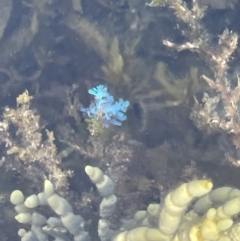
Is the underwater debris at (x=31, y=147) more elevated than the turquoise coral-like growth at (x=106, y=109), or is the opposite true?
the turquoise coral-like growth at (x=106, y=109)

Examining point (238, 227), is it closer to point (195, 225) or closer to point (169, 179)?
point (195, 225)

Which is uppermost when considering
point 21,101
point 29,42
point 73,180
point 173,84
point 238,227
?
point 238,227

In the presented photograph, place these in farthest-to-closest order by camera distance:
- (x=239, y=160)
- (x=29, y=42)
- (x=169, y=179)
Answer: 1. (x=29, y=42)
2. (x=169, y=179)
3. (x=239, y=160)

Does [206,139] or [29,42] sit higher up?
[206,139]

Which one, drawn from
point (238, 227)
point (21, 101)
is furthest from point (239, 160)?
point (21, 101)

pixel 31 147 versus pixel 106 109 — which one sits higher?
pixel 106 109

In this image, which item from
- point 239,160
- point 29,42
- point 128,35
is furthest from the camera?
point 29,42

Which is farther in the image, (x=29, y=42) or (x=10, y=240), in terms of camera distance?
(x=29, y=42)

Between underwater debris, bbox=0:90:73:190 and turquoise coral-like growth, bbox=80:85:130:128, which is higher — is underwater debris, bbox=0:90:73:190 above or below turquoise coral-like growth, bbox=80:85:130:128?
below
